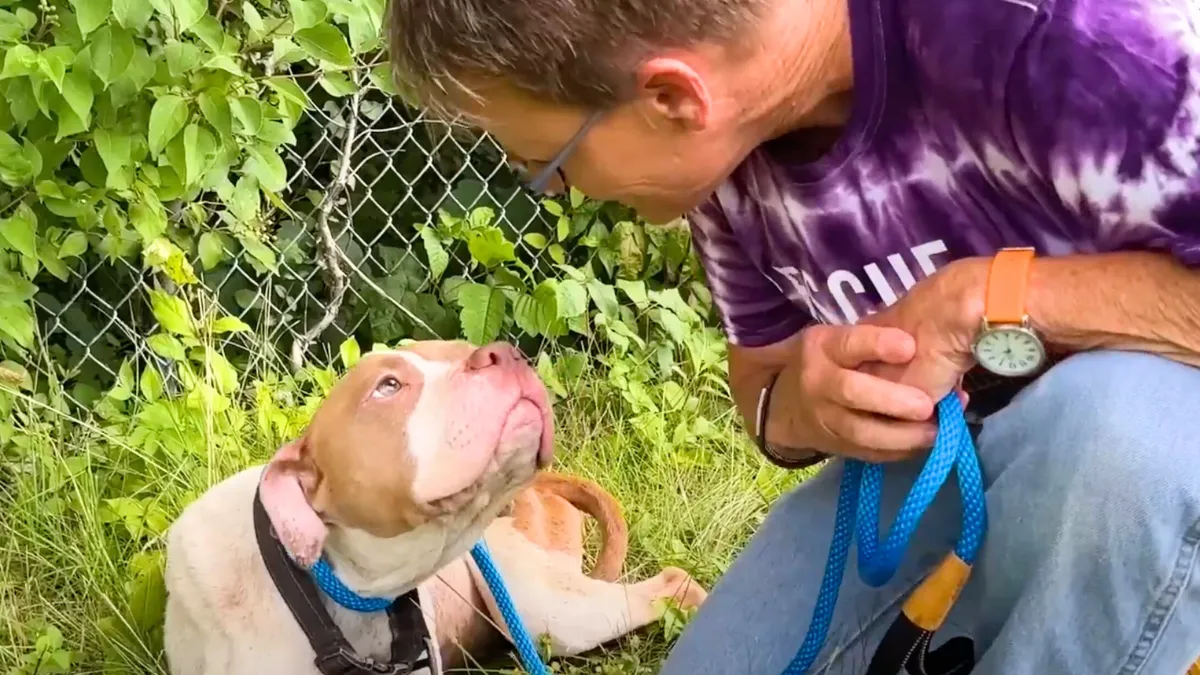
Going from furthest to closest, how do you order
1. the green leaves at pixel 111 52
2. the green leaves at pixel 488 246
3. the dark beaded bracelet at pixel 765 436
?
the green leaves at pixel 488 246 → the green leaves at pixel 111 52 → the dark beaded bracelet at pixel 765 436

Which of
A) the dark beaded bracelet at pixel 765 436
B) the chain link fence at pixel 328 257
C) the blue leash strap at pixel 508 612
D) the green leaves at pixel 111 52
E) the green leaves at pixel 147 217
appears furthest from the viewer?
the chain link fence at pixel 328 257

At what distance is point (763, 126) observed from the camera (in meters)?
1.30

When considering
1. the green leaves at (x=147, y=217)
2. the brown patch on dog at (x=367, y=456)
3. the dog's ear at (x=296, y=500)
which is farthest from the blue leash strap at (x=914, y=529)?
the green leaves at (x=147, y=217)

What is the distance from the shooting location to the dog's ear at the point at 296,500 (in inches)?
63.5

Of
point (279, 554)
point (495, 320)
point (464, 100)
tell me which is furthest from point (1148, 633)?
point (495, 320)

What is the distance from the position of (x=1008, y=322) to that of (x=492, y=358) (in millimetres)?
729

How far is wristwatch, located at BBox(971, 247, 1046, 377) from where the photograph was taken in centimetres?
120

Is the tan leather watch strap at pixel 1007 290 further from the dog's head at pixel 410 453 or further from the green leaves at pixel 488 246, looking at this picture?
the green leaves at pixel 488 246

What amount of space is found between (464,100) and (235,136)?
43.4 inches

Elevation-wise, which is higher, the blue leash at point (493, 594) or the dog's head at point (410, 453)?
the dog's head at point (410, 453)

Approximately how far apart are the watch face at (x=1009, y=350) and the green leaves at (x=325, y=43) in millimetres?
1325

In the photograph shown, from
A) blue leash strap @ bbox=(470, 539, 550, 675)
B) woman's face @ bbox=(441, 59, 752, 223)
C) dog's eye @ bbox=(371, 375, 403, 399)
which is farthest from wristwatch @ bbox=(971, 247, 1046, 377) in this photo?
blue leash strap @ bbox=(470, 539, 550, 675)

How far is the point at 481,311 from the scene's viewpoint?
284cm

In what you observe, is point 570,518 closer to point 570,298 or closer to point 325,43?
point 570,298
